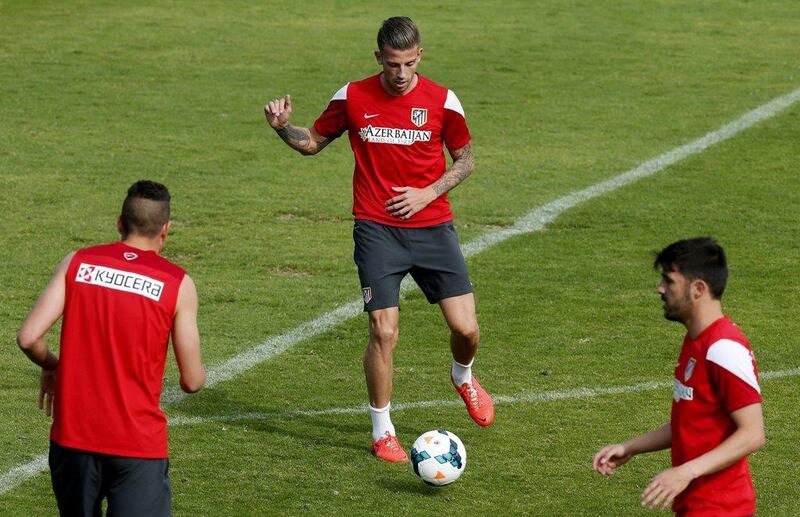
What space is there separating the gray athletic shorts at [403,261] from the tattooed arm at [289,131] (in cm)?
60

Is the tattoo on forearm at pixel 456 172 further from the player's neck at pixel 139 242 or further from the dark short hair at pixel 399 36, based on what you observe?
the player's neck at pixel 139 242

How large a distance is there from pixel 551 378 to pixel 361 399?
1.31 meters

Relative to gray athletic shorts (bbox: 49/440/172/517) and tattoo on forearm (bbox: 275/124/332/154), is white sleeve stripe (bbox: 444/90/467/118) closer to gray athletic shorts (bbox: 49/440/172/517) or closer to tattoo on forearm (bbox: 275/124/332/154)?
tattoo on forearm (bbox: 275/124/332/154)

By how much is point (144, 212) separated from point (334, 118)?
10.1ft

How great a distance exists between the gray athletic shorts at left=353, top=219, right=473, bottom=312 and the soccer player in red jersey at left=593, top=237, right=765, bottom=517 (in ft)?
10.0

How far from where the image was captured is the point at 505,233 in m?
13.8

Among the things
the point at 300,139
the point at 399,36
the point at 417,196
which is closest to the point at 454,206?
the point at 300,139

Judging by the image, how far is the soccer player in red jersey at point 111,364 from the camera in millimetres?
5777

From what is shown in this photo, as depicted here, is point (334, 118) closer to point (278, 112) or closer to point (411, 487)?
point (278, 112)

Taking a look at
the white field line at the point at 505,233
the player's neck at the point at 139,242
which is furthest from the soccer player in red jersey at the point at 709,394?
the white field line at the point at 505,233

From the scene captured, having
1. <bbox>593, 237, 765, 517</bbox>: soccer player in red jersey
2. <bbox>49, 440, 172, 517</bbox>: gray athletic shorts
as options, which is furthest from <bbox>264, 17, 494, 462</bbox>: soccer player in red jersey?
<bbox>593, 237, 765, 517</bbox>: soccer player in red jersey

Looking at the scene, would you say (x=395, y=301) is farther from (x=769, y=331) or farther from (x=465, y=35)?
(x=465, y=35)

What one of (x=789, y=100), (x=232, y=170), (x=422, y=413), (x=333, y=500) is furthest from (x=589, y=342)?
(x=789, y=100)

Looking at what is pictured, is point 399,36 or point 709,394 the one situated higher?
point 399,36
